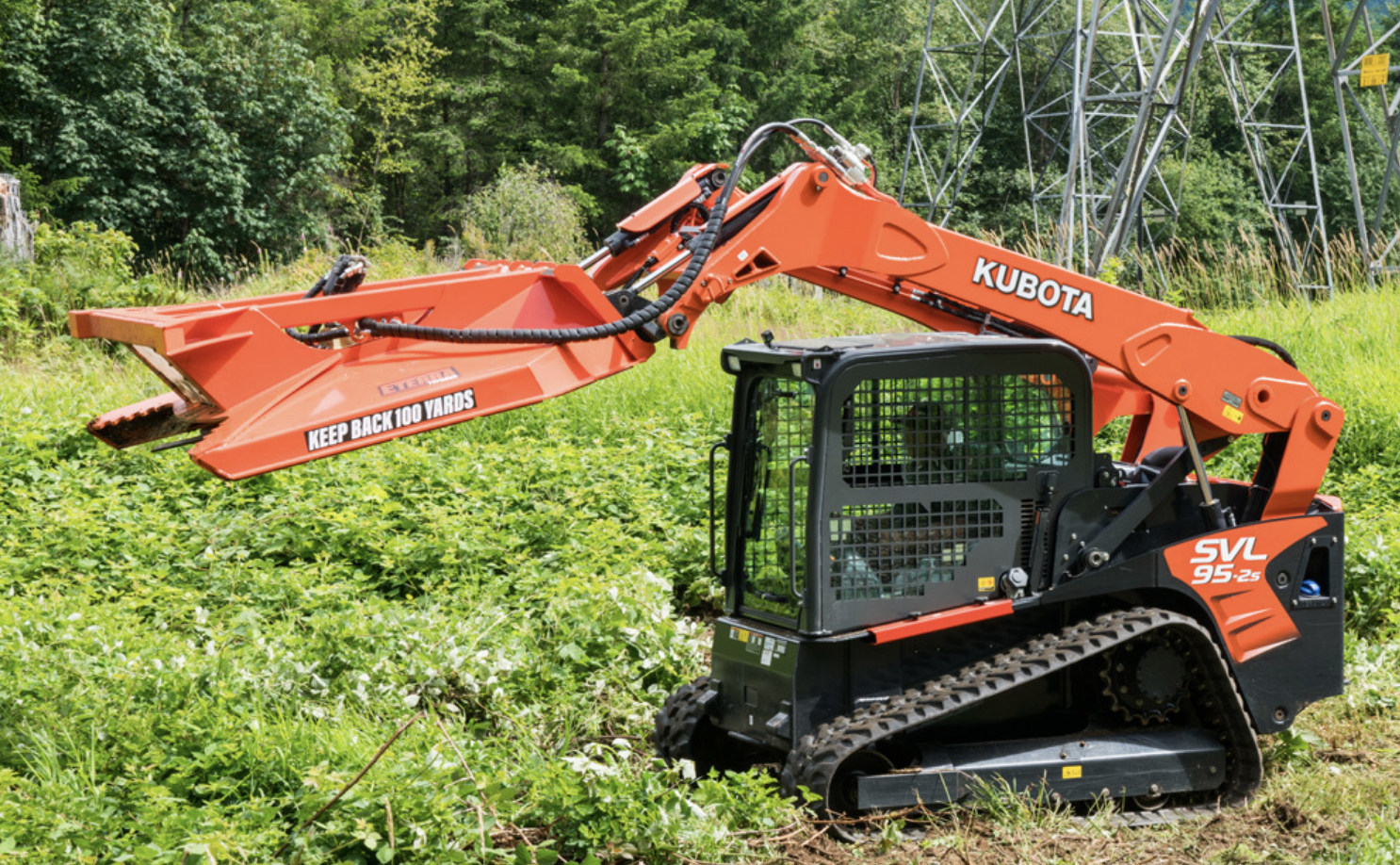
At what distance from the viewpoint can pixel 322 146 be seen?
1124 inches

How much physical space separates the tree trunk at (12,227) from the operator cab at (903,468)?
489 inches

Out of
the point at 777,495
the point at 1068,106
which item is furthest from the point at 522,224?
the point at 777,495

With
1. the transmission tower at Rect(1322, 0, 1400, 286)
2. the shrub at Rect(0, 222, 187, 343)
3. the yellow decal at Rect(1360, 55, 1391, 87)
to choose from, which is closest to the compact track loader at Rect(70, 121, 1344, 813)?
the transmission tower at Rect(1322, 0, 1400, 286)

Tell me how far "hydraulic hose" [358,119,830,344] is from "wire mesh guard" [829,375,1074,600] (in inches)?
28.7

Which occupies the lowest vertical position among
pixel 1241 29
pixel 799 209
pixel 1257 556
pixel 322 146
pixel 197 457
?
pixel 1257 556

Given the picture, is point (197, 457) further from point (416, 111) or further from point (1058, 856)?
point (416, 111)

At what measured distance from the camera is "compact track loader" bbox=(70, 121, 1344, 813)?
429 cm

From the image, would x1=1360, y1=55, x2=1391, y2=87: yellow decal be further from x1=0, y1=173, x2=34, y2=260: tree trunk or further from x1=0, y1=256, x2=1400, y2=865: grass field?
x1=0, y1=173, x2=34, y2=260: tree trunk

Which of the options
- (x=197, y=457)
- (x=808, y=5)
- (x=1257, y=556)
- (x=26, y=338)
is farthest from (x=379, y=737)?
(x=808, y=5)

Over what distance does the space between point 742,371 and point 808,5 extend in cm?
3838

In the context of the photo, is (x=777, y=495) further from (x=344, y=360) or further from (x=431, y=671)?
(x=344, y=360)

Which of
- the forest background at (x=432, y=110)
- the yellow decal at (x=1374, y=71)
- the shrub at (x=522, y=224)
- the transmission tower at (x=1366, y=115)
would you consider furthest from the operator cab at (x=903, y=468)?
the forest background at (x=432, y=110)

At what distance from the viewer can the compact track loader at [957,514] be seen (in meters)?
4.29

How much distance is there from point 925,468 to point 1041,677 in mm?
834
